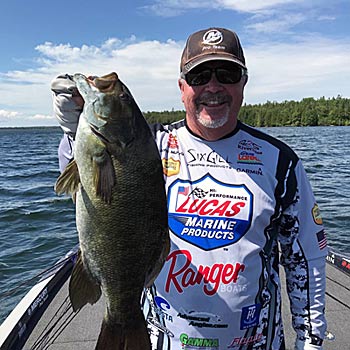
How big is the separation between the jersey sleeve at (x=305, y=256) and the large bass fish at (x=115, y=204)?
32.9 inches

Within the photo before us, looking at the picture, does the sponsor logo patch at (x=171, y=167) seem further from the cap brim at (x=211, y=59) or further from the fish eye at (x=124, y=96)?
the fish eye at (x=124, y=96)

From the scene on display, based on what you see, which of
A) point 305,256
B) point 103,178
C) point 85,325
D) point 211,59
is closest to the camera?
point 103,178

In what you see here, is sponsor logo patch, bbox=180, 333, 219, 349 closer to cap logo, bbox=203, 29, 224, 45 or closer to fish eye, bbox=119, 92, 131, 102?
fish eye, bbox=119, 92, 131, 102

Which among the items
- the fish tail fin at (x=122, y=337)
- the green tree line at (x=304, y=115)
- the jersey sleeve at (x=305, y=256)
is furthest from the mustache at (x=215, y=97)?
the green tree line at (x=304, y=115)

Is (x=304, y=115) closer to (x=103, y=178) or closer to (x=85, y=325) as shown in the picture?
(x=85, y=325)

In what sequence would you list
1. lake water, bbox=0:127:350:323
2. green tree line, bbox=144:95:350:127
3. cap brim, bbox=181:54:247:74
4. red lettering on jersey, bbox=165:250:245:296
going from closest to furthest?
red lettering on jersey, bbox=165:250:245:296, cap brim, bbox=181:54:247:74, lake water, bbox=0:127:350:323, green tree line, bbox=144:95:350:127

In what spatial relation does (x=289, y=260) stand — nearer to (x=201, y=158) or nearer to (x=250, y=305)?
(x=250, y=305)

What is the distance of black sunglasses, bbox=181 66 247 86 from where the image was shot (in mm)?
2189

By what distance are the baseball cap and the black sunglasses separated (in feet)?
0.11

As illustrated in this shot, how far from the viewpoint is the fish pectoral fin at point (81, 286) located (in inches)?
66.1

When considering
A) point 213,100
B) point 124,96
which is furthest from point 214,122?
point 124,96

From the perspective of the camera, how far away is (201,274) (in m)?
2.05

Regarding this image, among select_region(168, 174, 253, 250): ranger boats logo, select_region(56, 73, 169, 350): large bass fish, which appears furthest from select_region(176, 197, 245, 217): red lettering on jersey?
select_region(56, 73, 169, 350): large bass fish

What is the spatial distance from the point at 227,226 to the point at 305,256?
50cm
